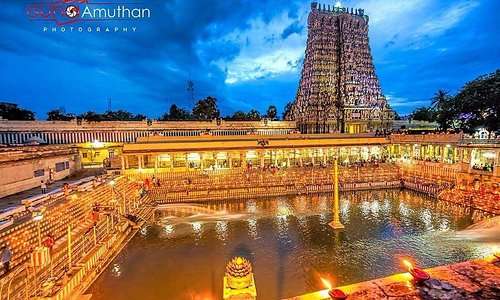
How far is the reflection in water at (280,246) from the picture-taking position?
10.5m

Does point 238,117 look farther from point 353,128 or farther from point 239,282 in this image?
point 239,282


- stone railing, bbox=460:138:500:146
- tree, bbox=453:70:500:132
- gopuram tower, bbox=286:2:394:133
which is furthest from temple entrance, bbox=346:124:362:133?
stone railing, bbox=460:138:500:146

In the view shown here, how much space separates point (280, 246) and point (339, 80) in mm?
42976

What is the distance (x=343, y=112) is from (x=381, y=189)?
77.7 feet

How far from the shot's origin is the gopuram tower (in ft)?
157

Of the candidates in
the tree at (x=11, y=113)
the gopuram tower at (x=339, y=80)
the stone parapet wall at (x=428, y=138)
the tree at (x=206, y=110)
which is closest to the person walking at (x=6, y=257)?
the stone parapet wall at (x=428, y=138)

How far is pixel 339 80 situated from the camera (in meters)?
50.4

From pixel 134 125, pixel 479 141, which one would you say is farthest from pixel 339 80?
pixel 134 125

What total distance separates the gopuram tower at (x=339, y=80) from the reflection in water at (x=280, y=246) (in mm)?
28433

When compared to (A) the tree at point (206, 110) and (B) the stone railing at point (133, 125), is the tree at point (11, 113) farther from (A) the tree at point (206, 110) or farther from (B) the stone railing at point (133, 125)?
(A) the tree at point (206, 110)

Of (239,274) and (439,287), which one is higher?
(239,274)

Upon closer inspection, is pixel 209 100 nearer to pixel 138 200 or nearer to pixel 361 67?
pixel 361 67

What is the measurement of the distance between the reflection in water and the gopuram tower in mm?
28433

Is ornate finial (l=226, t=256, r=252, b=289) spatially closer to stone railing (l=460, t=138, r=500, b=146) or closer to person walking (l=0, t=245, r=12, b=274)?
person walking (l=0, t=245, r=12, b=274)
